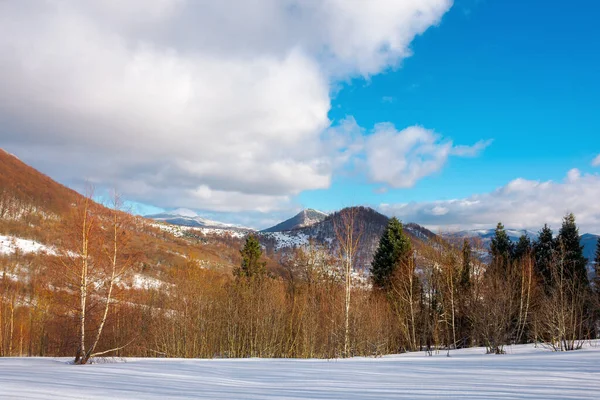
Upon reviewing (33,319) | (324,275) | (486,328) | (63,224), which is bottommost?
(33,319)

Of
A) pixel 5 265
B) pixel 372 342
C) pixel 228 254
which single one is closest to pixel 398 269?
pixel 372 342

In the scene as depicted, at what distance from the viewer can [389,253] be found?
35219 millimetres

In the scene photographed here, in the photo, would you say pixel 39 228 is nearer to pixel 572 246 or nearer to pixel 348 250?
pixel 348 250

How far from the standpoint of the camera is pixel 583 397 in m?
6.08

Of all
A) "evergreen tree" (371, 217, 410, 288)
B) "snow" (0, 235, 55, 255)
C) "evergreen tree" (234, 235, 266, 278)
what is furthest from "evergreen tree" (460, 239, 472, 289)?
"snow" (0, 235, 55, 255)

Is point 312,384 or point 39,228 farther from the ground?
point 39,228

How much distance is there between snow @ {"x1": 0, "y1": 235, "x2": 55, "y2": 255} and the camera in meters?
115

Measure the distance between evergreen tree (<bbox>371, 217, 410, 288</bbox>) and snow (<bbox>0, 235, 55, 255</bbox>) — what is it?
373 feet

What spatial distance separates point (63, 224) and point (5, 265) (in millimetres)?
108426

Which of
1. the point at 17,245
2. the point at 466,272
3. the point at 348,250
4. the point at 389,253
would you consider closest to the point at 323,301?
the point at 348,250

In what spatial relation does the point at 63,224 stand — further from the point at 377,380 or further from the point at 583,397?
the point at 583,397

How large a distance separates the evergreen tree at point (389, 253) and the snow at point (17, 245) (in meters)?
114

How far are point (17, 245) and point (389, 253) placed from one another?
13225 centimetres

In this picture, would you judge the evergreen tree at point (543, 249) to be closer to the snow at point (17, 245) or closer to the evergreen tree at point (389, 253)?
the evergreen tree at point (389, 253)
